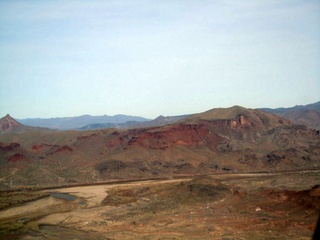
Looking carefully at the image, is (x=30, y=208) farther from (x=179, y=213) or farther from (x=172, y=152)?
(x=172, y=152)

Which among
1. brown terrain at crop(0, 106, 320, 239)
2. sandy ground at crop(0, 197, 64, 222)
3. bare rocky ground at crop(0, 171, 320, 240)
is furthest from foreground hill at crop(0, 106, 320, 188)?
sandy ground at crop(0, 197, 64, 222)

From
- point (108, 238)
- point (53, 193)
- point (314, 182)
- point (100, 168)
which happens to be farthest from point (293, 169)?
point (108, 238)

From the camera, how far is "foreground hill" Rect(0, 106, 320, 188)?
98438 mm

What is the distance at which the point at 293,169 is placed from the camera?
96.8 m

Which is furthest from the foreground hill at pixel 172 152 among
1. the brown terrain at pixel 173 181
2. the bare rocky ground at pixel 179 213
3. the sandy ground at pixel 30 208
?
the sandy ground at pixel 30 208

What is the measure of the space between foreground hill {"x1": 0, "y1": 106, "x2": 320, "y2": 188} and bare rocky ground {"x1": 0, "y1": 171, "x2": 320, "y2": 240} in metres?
25.1

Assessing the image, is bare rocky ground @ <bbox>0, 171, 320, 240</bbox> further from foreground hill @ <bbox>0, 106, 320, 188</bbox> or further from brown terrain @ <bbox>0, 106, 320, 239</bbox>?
foreground hill @ <bbox>0, 106, 320, 188</bbox>

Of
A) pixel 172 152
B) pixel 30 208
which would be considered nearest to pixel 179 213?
pixel 30 208

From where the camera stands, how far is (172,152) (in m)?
110

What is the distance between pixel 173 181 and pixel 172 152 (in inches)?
1067

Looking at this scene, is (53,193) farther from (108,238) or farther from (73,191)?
(108,238)

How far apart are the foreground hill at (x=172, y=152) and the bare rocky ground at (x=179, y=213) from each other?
82.5ft

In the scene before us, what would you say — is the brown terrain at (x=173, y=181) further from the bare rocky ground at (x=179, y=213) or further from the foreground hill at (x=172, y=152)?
the foreground hill at (x=172, y=152)

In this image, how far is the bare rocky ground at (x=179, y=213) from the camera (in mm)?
41312
